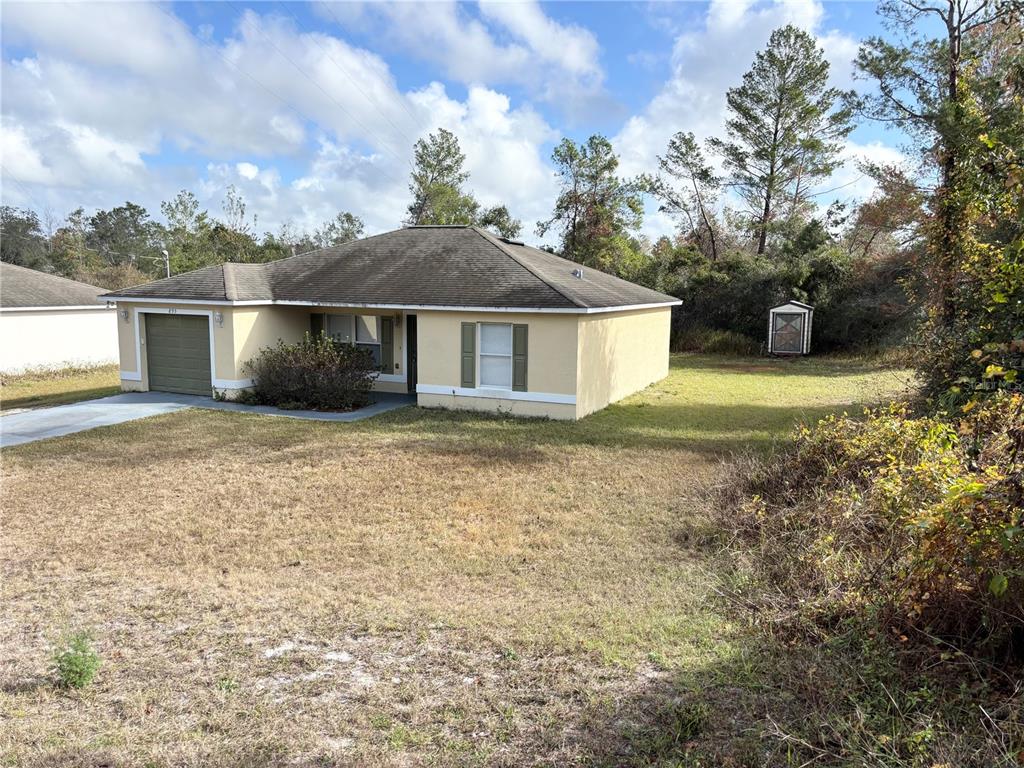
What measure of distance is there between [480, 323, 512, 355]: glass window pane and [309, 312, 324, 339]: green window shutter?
208 inches

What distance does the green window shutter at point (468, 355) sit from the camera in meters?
14.4

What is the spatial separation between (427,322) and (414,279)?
176cm

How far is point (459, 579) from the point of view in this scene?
20.0 feet

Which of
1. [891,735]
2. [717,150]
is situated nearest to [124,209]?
[717,150]

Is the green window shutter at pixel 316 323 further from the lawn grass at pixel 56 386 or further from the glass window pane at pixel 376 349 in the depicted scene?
the lawn grass at pixel 56 386

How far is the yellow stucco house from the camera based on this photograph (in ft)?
45.6

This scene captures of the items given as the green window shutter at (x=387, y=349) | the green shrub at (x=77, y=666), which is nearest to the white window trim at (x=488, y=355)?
the green window shutter at (x=387, y=349)

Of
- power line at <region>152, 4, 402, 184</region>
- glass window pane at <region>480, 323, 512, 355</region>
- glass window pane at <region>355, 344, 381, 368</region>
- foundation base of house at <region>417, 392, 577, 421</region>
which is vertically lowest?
foundation base of house at <region>417, 392, 577, 421</region>

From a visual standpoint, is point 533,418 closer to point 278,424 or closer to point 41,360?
point 278,424

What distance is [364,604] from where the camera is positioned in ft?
18.2

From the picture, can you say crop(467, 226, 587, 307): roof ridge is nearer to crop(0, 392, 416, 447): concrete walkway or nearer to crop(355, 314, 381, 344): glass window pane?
crop(355, 314, 381, 344): glass window pane

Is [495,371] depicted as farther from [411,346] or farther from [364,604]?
[364,604]

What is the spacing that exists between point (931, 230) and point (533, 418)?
7910mm

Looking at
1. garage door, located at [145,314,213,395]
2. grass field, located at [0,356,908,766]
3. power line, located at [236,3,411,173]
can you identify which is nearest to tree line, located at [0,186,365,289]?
power line, located at [236,3,411,173]
